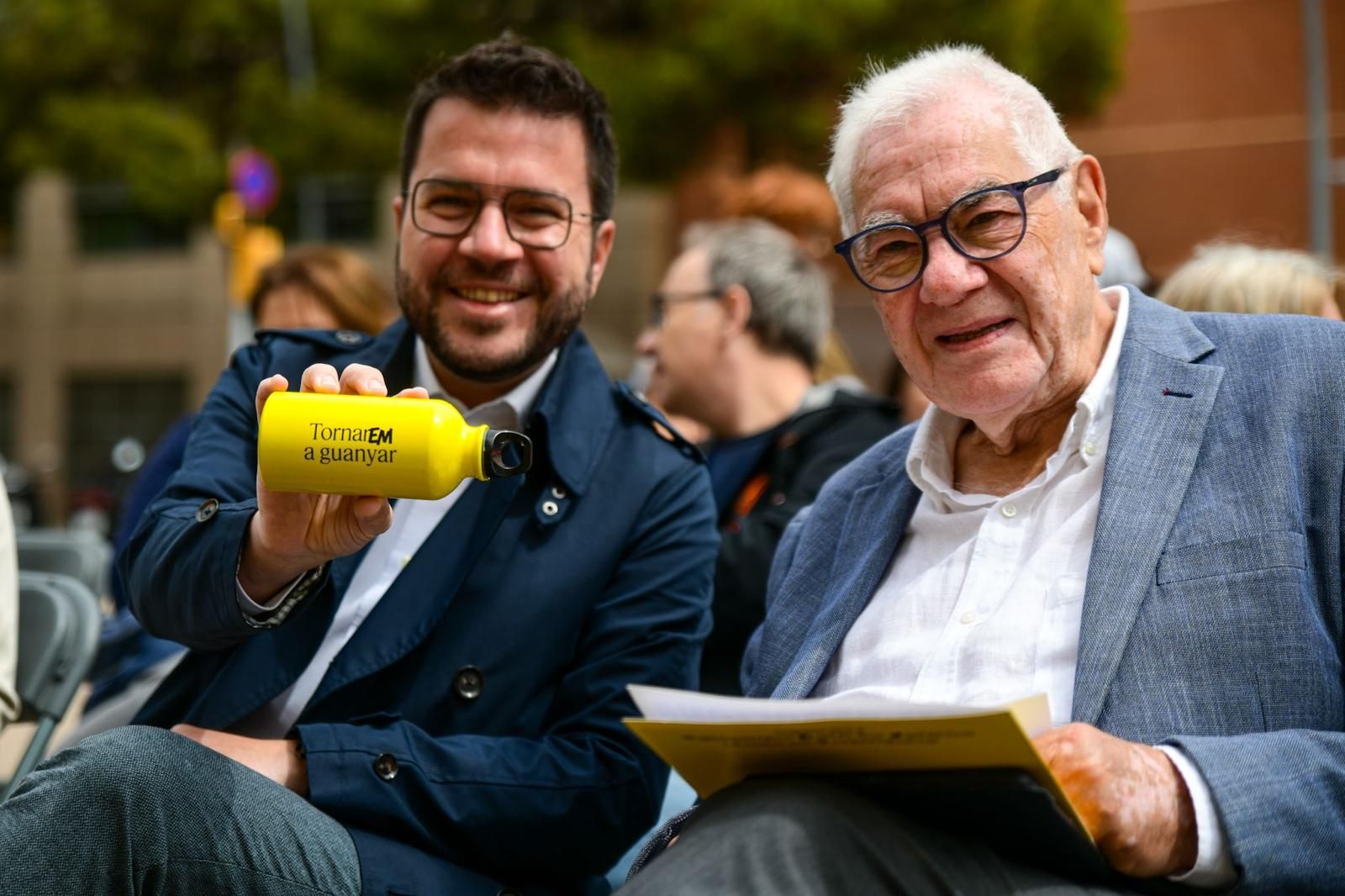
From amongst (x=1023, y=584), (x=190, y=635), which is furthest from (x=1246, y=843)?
(x=190, y=635)

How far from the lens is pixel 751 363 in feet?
14.9

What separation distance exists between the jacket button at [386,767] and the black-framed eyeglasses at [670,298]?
253 cm

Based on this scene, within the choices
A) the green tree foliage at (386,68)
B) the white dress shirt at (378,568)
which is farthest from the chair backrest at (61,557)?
the green tree foliage at (386,68)

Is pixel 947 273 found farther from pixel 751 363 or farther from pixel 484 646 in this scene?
pixel 751 363

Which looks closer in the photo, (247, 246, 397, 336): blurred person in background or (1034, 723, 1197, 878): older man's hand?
(1034, 723, 1197, 878): older man's hand

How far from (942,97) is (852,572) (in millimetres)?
793

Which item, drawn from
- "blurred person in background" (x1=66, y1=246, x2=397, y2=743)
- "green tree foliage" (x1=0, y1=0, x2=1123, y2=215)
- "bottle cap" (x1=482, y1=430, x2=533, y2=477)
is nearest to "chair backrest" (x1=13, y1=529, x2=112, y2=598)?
"blurred person in background" (x1=66, y1=246, x2=397, y2=743)

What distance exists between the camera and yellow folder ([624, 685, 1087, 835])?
4.91ft

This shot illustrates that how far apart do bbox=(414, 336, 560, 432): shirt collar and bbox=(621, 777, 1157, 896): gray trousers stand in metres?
1.26

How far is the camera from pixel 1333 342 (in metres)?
2.05

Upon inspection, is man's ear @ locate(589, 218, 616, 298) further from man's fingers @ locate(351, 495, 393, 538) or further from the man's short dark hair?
man's fingers @ locate(351, 495, 393, 538)

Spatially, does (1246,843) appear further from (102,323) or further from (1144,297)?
(102,323)

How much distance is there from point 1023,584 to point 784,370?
2.53 meters

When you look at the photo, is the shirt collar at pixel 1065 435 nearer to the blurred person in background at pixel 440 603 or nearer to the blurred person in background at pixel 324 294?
the blurred person in background at pixel 440 603
